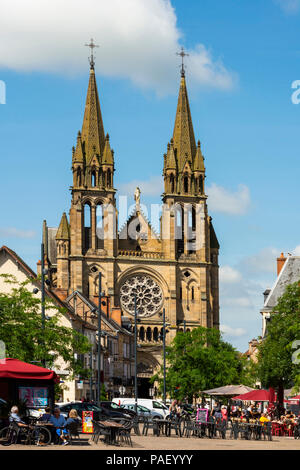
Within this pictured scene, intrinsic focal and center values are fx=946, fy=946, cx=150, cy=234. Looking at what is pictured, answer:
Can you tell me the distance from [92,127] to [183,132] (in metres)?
11.6

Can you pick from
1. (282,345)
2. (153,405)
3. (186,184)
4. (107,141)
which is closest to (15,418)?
(282,345)

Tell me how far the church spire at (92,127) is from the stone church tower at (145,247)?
0.39ft

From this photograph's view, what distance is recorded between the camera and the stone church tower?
106m

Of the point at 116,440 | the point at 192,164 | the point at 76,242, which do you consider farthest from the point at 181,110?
the point at 116,440

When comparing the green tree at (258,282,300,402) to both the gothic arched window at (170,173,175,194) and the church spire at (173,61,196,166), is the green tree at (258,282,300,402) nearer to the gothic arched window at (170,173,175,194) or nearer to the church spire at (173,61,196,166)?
the gothic arched window at (170,173,175,194)

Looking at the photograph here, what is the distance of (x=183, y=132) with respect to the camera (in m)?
116

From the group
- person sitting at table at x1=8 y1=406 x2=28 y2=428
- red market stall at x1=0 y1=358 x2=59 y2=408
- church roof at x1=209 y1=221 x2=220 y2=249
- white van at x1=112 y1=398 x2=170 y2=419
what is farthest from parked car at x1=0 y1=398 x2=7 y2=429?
church roof at x1=209 y1=221 x2=220 y2=249

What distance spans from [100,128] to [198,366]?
48007 mm

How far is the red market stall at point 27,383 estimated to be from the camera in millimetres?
26906

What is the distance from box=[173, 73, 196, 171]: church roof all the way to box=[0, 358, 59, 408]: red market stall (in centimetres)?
8711

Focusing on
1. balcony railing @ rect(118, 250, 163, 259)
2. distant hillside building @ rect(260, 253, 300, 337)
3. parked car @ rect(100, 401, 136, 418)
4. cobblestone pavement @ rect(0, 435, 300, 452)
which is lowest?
cobblestone pavement @ rect(0, 435, 300, 452)

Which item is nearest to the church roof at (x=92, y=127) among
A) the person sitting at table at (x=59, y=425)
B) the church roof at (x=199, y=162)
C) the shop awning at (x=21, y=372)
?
the church roof at (x=199, y=162)

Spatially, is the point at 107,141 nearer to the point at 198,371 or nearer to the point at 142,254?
the point at 142,254
